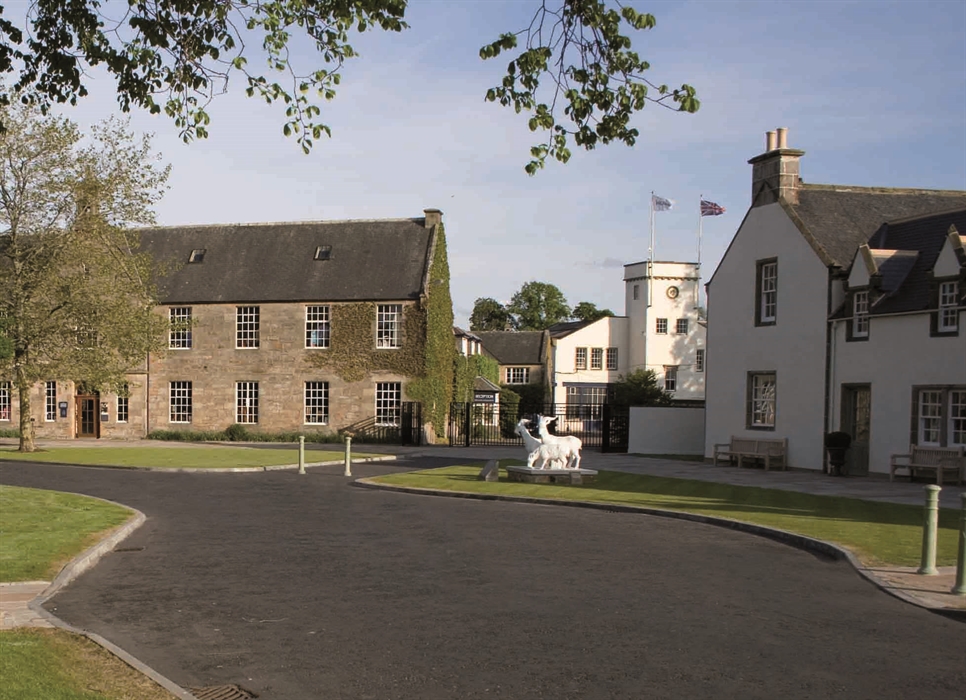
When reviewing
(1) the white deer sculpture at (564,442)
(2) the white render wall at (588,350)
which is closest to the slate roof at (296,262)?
(1) the white deer sculpture at (564,442)

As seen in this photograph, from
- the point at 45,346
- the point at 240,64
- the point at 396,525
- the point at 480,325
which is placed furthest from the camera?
the point at 480,325

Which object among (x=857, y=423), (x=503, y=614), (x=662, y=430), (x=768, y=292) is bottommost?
(x=662, y=430)

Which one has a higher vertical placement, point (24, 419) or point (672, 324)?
point (672, 324)

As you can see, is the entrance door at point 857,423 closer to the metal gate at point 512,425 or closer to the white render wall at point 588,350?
the metal gate at point 512,425

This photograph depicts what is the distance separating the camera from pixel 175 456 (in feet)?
112

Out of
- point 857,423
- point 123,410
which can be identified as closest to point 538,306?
point 123,410

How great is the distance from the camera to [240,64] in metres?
9.39

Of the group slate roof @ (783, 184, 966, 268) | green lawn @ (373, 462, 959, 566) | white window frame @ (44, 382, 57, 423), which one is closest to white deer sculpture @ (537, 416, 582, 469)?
green lawn @ (373, 462, 959, 566)

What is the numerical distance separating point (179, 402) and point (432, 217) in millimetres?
15210

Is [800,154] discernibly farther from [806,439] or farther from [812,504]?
[812,504]

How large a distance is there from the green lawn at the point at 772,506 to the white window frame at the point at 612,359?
49.5 m

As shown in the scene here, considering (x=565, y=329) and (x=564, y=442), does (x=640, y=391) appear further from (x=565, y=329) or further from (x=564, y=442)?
(x=564, y=442)

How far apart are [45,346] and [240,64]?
30596mm

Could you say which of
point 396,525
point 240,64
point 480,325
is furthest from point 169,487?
point 480,325
